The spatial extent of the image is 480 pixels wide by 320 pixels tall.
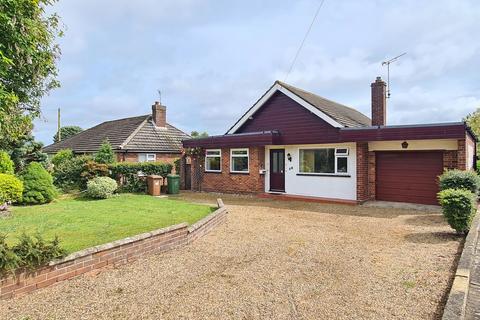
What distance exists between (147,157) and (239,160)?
8093 mm

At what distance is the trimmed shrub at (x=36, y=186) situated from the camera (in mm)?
10398

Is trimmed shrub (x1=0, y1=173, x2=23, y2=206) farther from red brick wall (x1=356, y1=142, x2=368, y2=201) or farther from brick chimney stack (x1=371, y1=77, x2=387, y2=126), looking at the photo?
brick chimney stack (x1=371, y1=77, x2=387, y2=126)

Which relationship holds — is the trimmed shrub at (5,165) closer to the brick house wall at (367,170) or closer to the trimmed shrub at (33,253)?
the trimmed shrub at (33,253)

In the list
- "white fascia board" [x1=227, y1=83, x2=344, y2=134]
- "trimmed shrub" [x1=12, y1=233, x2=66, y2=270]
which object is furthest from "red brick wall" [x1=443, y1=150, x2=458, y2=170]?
"trimmed shrub" [x1=12, y1=233, x2=66, y2=270]

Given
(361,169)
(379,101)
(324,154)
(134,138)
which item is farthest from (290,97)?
(134,138)

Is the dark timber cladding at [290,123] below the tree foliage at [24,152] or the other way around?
the other way around

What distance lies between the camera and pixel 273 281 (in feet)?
14.6

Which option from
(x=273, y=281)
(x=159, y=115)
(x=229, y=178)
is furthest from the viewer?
(x=159, y=115)

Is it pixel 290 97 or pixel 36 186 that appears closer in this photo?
pixel 36 186

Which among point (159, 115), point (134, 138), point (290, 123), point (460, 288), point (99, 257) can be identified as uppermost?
point (159, 115)

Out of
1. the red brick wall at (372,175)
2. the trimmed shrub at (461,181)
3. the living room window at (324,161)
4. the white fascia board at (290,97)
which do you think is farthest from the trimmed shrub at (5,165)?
the trimmed shrub at (461,181)

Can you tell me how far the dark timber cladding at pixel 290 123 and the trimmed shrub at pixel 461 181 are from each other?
13.6ft

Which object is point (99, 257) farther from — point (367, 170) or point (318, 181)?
point (367, 170)

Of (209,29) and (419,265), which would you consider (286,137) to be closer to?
(209,29)
